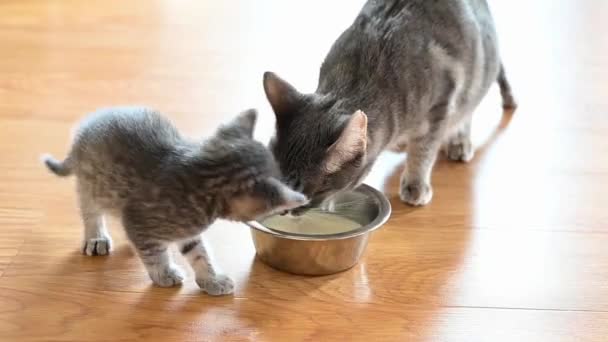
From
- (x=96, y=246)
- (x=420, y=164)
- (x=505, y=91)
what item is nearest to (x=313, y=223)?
(x=420, y=164)

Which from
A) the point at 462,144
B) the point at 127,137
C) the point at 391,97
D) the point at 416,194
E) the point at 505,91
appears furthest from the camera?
the point at 505,91

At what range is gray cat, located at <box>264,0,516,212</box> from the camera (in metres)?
1.46

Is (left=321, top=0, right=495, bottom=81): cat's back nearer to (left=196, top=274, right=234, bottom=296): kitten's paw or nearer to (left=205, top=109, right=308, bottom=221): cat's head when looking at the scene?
(left=205, top=109, right=308, bottom=221): cat's head

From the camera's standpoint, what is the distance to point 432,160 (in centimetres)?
187

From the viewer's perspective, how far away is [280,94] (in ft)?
4.96

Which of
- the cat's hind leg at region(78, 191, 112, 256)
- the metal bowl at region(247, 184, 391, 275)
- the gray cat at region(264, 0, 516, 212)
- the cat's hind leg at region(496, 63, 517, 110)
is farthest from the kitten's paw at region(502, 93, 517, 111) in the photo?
the cat's hind leg at region(78, 191, 112, 256)

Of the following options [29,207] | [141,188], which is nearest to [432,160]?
[141,188]

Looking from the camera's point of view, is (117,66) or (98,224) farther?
(117,66)

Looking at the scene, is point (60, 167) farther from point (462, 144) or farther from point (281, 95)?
point (462, 144)

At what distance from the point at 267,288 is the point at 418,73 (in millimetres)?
565

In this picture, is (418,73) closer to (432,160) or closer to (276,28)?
(432,160)

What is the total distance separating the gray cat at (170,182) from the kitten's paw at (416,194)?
1.65 ft

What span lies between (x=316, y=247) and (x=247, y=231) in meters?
0.26

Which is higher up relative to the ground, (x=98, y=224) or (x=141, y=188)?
(x=141, y=188)
